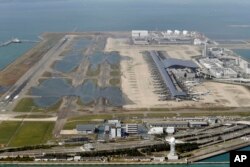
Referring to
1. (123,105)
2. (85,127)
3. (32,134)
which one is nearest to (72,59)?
(123,105)

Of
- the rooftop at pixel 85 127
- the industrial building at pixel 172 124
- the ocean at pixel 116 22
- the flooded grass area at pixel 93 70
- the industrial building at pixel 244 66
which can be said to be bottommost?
the ocean at pixel 116 22

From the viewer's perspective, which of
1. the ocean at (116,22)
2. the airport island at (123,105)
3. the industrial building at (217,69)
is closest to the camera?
the airport island at (123,105)

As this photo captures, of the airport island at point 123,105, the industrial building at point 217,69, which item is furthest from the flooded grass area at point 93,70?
the industrial building at point 217,69

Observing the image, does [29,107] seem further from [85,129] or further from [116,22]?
[116,22]

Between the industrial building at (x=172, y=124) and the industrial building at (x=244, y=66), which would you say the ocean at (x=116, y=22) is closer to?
the industrial building at (x=244, y=66)

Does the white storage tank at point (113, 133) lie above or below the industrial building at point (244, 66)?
above
